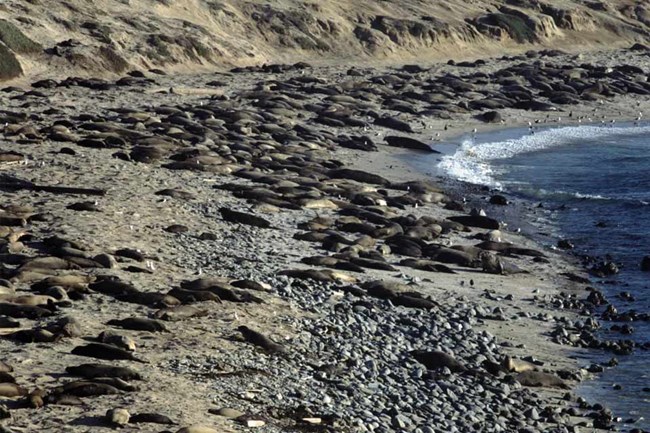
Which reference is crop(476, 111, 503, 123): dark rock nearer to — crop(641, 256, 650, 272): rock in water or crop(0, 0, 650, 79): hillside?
crop(0, 0, 650, 79): hillside

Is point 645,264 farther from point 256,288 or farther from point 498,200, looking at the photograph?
point 256,288

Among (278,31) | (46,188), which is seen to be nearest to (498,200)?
(46,188)

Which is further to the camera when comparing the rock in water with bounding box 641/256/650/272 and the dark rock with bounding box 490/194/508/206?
the dark rock with bounding box 490/194/508/206

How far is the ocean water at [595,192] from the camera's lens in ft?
55.0

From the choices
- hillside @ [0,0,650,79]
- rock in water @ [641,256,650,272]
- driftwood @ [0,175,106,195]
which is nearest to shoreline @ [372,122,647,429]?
rock in water @ [641,256,650,272]

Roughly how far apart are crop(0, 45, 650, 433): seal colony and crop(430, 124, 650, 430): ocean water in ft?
1.88

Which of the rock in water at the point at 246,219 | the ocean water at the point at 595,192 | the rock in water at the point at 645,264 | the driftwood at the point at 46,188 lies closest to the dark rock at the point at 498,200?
the ocean water at the point at 595,192

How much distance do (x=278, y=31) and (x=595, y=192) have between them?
25.2 metres

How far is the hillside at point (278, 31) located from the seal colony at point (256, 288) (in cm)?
723

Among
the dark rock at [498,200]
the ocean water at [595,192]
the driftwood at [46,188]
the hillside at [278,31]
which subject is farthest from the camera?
the hillside at [278,31]

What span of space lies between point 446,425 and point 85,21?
3452 centimetres

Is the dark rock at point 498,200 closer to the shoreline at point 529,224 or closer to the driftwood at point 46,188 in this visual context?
the shoreline at point 529,224

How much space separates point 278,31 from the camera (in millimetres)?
54250

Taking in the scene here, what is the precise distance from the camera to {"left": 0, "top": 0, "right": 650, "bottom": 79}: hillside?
43.1 meters
